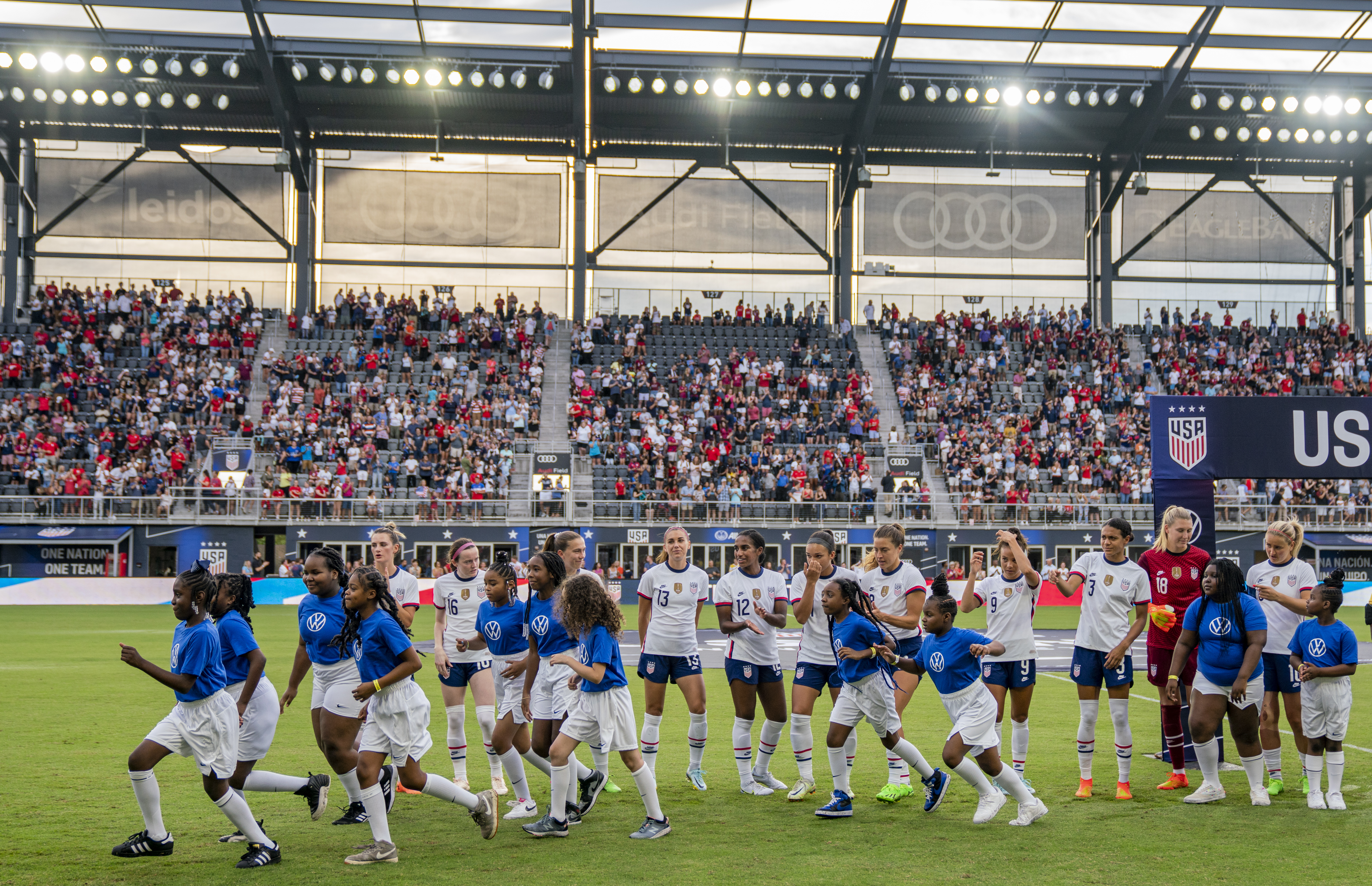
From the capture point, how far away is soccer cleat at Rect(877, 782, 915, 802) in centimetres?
956

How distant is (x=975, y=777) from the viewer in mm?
8680

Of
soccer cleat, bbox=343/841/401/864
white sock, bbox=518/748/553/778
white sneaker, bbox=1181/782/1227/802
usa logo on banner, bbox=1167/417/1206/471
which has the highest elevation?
usa logo on banner, bbox=1167/417/1206/471

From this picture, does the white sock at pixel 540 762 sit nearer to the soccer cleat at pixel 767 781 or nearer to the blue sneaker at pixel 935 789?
the soccer cleat at pixel 767 781

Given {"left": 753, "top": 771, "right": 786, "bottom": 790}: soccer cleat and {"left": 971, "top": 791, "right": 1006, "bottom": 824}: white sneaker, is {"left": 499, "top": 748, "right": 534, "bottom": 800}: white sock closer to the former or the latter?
{"left": 753, "top": 771, "right": 786, "bottom": 790}: soccer cleat

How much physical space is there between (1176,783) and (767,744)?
3571mm

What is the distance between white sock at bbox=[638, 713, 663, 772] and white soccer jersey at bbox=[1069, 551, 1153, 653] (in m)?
3.65

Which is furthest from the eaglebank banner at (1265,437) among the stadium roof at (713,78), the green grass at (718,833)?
the stadium roof at (713,78)

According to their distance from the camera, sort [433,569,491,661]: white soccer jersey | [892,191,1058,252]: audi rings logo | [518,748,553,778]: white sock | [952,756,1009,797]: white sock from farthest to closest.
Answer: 1. [892,191,1058,252]: audi rings logo
2. [433,569,491,661]: white soccer jersey
3. [518,748,553,778]: white sock
4. [952,756,1009,797]: white sock

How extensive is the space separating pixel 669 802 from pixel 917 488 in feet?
97.4

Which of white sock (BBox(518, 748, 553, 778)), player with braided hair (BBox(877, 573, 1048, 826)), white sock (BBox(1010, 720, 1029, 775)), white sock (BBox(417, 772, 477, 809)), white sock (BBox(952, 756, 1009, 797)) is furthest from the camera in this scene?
white sock (BBox(1010, 720, 1029, 775))

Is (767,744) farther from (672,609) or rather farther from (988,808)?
(988,808)

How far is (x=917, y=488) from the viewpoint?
125 feet

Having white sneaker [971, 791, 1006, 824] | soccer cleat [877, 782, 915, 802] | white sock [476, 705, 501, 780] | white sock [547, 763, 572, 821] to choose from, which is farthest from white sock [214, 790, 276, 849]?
white sneaker [971, 791, 1006, 824]

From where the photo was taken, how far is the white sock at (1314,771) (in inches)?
362
